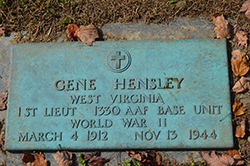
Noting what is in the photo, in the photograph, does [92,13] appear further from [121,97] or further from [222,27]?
[222,27]

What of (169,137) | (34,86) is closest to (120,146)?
(169,137)

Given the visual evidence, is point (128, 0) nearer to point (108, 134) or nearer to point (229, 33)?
point (229, 33)

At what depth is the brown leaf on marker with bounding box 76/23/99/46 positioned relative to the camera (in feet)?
11.2

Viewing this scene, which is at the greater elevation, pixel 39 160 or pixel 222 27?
pixel 222 27

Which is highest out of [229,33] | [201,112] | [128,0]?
[128,0]

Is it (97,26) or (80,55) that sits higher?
(97,26)

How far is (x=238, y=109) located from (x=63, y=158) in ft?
6.27

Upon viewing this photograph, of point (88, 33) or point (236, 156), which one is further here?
point (88, 33)

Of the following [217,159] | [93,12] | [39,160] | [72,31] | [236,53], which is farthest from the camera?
[93,12]

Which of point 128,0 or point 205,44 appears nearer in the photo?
point 205,44

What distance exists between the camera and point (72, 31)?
3.53 meters

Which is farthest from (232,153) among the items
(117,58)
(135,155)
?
(117,58)

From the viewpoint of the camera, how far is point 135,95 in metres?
3.23

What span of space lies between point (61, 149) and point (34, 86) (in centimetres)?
74
